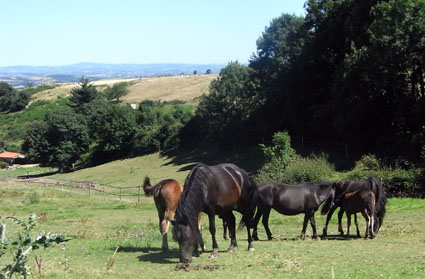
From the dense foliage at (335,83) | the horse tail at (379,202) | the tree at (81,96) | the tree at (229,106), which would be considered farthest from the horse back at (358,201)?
the tree at (81,96)

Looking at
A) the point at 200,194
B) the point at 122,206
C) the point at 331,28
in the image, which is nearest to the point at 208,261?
the point at 200,194

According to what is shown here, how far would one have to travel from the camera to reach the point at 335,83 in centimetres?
3712

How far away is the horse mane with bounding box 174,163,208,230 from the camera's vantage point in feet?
35.2

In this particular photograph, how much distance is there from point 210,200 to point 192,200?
617 mm

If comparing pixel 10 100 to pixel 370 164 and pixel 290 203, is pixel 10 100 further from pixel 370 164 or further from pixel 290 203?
pixel 290 203

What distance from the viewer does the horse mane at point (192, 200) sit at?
10742 mm

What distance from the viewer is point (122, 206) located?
29609 mm

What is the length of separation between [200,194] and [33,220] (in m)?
7.12

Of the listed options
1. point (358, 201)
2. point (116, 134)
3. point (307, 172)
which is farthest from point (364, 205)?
point (116, 134)

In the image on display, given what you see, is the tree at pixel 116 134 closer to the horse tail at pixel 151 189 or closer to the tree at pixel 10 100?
the horse tail at pixel 151 189

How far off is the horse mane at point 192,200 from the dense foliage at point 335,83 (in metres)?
22.1

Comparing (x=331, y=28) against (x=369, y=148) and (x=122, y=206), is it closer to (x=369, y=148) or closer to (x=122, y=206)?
(x=369, y=148)

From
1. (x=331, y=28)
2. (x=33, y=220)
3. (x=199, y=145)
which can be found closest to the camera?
(x=33, y=220)

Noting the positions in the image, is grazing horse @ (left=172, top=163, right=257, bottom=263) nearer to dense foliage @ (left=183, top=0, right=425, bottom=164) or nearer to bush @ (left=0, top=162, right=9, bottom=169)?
dense foliage @ (left=183, top=0, right=425, bottom=164)
